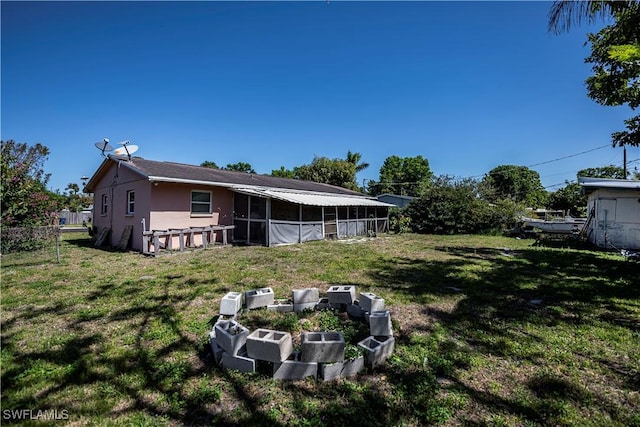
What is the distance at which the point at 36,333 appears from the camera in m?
3.97

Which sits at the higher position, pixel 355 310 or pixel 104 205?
pixel 104 205

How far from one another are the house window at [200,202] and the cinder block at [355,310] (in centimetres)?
1027

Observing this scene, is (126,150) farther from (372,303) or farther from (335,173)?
(335,173)

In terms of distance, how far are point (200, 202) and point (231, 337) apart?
11006 millimetres

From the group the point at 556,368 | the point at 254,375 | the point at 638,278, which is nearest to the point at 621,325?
the point at 556,368

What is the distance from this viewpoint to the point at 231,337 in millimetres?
3113

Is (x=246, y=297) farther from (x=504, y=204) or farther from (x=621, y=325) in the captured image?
(x=504, y=204)

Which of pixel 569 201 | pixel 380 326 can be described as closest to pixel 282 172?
pixel 569 201

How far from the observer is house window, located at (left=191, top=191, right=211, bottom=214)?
41.7ft

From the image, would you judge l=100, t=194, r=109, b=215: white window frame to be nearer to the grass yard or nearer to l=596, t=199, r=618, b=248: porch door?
the grass yard

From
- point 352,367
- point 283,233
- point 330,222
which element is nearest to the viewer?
point 352,367

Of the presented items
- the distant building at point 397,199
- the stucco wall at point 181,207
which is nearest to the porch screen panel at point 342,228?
the stucco wall at point 181,207

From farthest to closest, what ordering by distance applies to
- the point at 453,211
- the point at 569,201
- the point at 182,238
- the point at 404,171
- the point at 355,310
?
the point at 404,171, the point at 569,201, the point at 453,211, the point at 182,238, the point at 355,310

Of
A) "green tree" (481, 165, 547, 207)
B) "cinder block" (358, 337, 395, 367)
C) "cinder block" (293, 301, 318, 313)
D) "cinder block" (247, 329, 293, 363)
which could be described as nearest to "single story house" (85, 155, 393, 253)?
"cinder block" (293, 301, 318, 313)
